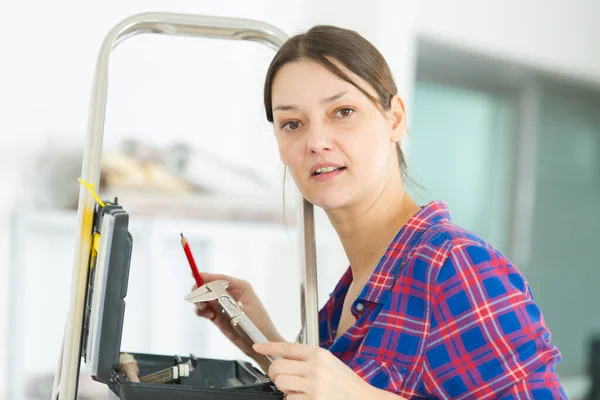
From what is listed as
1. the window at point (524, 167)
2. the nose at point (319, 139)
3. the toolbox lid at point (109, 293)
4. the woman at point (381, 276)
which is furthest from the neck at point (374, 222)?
the window at point (524, 167)

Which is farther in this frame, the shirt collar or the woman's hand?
the woman's hand

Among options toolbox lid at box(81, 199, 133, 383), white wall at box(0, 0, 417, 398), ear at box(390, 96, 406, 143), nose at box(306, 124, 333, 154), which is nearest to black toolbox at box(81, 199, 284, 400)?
toolbox lid at box(81, 199, 133, 383)

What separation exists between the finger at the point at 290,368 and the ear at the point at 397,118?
0.41 meters

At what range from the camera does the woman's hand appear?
3.88 feet

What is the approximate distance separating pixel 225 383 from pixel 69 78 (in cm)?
161

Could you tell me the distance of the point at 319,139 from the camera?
95 centimetres

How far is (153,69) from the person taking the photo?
256 cm

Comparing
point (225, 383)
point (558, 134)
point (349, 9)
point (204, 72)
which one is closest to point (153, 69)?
point (204, 72)

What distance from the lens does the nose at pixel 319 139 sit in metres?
0.96

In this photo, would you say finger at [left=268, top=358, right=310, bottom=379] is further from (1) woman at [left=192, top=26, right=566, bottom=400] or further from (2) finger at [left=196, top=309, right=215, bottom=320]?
(2) finger at [left=196, top=309, right=215, bottom=320]

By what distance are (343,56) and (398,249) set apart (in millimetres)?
259

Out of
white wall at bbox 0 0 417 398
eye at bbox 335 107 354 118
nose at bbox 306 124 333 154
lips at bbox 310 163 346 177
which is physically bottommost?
lips at bbox 310 163 346 177

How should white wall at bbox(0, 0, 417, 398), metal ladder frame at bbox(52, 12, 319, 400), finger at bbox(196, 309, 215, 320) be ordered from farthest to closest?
white wall at bbox(0, 0, 417, 398) < finger at bbox(196, 309, 215, 320) < metal ladder frame at bbox(52, 12, 319, 400)

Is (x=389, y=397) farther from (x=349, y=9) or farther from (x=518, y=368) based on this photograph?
(x=349, y=9)
